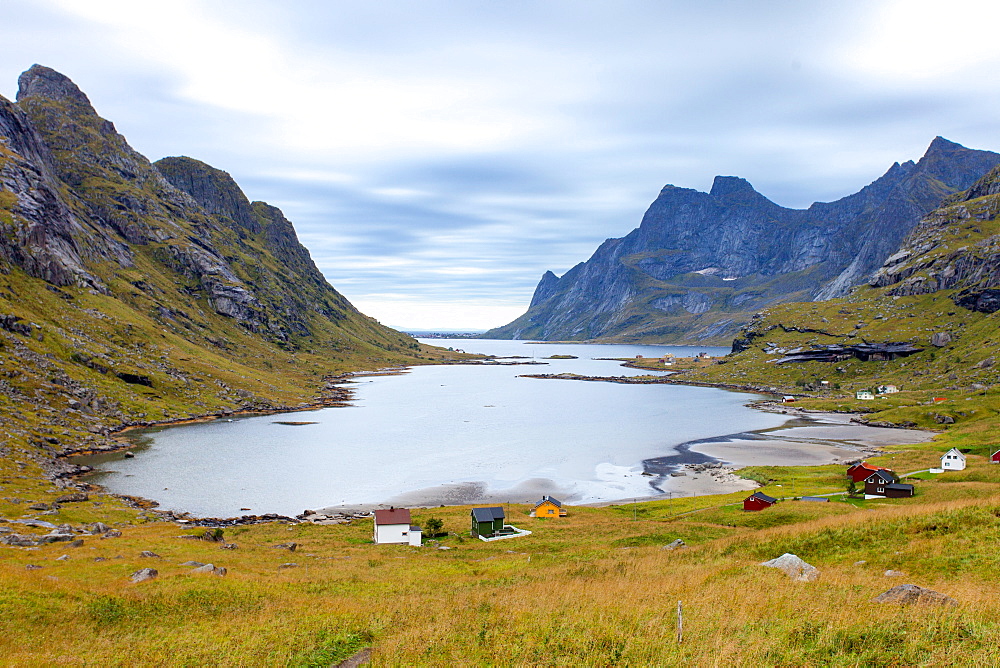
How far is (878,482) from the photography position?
61.9 metres

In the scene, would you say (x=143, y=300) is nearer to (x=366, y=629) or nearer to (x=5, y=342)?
(x=5, y=342)

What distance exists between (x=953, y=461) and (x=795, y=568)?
68.8 m

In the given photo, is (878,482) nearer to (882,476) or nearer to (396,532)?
(882,476)

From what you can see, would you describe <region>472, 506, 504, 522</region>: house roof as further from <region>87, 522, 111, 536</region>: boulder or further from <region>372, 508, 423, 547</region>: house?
<region>87, 522, 111, 536</region>: boulder

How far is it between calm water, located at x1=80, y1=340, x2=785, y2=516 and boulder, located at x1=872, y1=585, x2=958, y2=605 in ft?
205

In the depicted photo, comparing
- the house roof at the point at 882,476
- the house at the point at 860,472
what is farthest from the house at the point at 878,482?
the house at the point at 860,472

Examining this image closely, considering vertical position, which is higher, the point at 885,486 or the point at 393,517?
the point at 885,486

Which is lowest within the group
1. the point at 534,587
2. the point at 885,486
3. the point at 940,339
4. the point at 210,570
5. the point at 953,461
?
the point at 885,486

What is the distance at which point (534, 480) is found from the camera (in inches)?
3504

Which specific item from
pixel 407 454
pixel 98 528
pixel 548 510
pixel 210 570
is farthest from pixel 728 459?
pixel 98 528

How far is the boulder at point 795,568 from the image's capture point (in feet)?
73.5

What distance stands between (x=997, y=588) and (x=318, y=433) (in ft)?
404

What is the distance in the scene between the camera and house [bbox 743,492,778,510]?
59.1 metres

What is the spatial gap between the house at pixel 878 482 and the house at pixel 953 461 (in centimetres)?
1734
